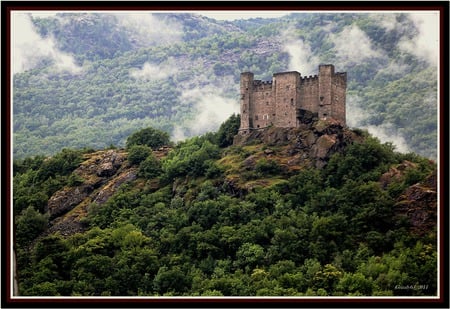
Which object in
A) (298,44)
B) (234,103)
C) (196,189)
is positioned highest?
(298,44)

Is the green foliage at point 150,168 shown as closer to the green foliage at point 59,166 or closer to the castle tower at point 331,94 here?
the green foliage at point 59,166

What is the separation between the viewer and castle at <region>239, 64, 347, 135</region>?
2768 inches

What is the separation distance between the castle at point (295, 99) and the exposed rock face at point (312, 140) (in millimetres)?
575

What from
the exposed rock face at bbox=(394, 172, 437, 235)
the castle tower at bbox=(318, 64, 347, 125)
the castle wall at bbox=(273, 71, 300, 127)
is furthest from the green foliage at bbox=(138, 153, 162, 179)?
the exposed rock face at bbox=(394, 172, 437, 235)

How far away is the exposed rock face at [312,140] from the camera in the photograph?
227 ft

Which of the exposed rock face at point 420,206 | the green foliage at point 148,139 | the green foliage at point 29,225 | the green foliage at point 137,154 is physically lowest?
the green foliage at point 29,225

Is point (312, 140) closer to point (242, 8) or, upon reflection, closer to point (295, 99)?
point (295, 99)

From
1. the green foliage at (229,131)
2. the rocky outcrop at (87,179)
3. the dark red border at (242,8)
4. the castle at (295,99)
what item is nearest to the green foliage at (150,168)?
the rocky outcrop at (87,179)

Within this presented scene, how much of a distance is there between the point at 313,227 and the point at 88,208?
20320mm

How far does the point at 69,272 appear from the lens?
64125mm

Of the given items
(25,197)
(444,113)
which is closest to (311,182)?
(25,197)

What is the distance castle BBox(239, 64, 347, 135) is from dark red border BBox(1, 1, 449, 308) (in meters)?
39.7

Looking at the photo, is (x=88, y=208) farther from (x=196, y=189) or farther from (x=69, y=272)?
(x=69, y=272)

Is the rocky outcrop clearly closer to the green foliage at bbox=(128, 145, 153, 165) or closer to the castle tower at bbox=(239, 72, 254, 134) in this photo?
the green foliage at bbox=(128, 145, 153, 165)
